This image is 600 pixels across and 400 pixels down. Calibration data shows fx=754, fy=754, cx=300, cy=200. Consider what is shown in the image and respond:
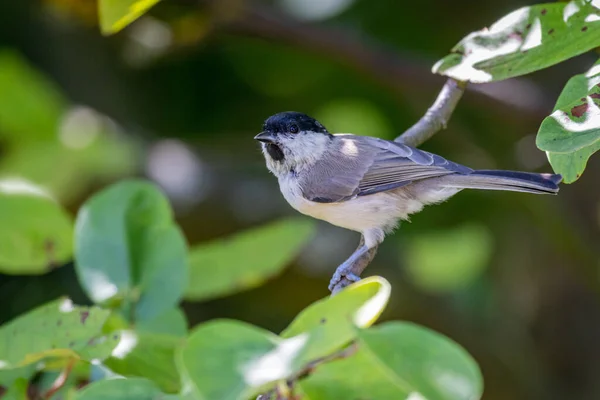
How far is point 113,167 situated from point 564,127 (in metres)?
2.60

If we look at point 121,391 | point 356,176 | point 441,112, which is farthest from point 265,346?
point 356,176

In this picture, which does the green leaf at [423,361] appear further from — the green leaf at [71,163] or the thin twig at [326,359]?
the green leaf at [71,163]

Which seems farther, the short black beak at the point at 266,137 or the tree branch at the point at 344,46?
the tree branch at the point at 344,46

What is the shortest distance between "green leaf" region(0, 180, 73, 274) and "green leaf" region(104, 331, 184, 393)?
0.50 metres

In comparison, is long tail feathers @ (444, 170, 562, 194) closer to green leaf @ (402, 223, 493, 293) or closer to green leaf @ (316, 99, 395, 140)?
green leaf @ (402, 223, 493, 293)

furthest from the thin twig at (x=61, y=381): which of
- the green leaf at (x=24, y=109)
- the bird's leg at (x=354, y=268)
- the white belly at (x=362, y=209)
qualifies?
the green leaf at (x=24, y=109)

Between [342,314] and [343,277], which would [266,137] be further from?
[342,314]

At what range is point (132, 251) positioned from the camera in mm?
1961

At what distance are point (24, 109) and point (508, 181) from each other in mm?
2249

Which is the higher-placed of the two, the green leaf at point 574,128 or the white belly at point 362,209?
the green leaf at point 574,128

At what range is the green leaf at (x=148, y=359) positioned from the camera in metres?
1.64

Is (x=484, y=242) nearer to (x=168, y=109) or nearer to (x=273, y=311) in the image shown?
(x=273, y=311)

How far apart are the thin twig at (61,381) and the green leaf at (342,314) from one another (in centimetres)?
66

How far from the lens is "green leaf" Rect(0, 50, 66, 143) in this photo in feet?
11.4
